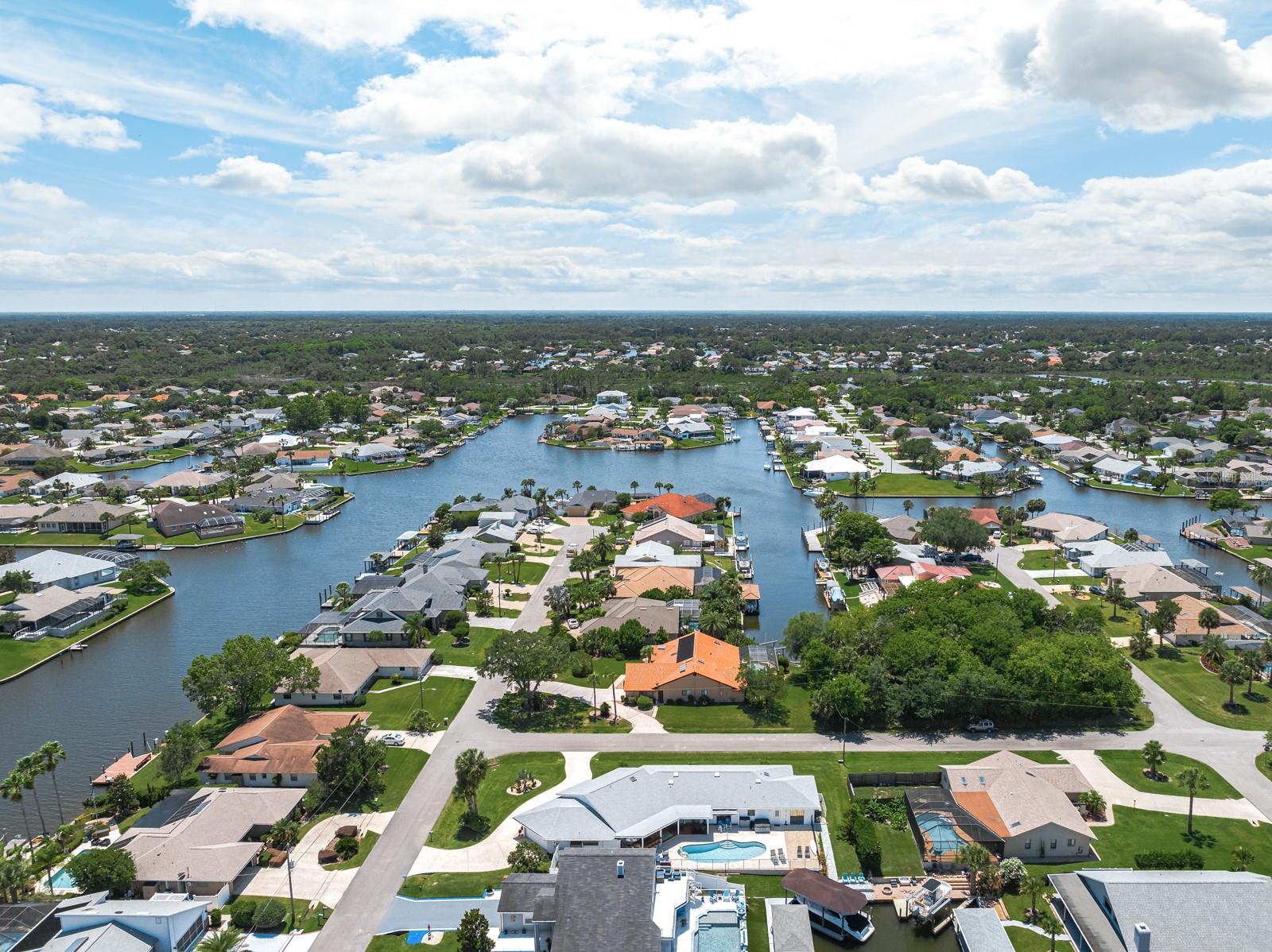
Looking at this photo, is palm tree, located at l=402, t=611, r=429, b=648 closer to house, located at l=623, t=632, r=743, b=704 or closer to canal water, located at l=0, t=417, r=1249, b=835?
canal water, located at l=0, t=417, r=1249, b=835

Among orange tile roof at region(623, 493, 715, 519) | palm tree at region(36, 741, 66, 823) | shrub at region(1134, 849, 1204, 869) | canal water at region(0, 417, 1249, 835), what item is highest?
palm tree at region(36, 741, 66, 823)

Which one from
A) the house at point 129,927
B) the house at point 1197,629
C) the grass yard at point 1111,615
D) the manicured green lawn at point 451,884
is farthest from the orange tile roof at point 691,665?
the house at point 1197,629

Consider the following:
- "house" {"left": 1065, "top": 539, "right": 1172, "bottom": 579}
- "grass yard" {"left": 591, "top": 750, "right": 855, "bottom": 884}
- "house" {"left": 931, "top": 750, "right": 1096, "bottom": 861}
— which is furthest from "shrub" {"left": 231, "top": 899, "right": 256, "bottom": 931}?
"house" {"left": 1065, "top": 539, "right": 1172, "bottom": 579}

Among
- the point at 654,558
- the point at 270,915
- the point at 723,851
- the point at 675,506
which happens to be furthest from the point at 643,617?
the point at 270,915

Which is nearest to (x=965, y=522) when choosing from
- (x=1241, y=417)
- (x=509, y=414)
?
(x=1241, y=417)

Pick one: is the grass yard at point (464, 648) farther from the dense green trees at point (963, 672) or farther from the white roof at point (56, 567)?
the white roof at point (56, 567)

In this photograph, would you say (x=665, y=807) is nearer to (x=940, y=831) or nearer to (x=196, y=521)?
(x=940, y=831)
